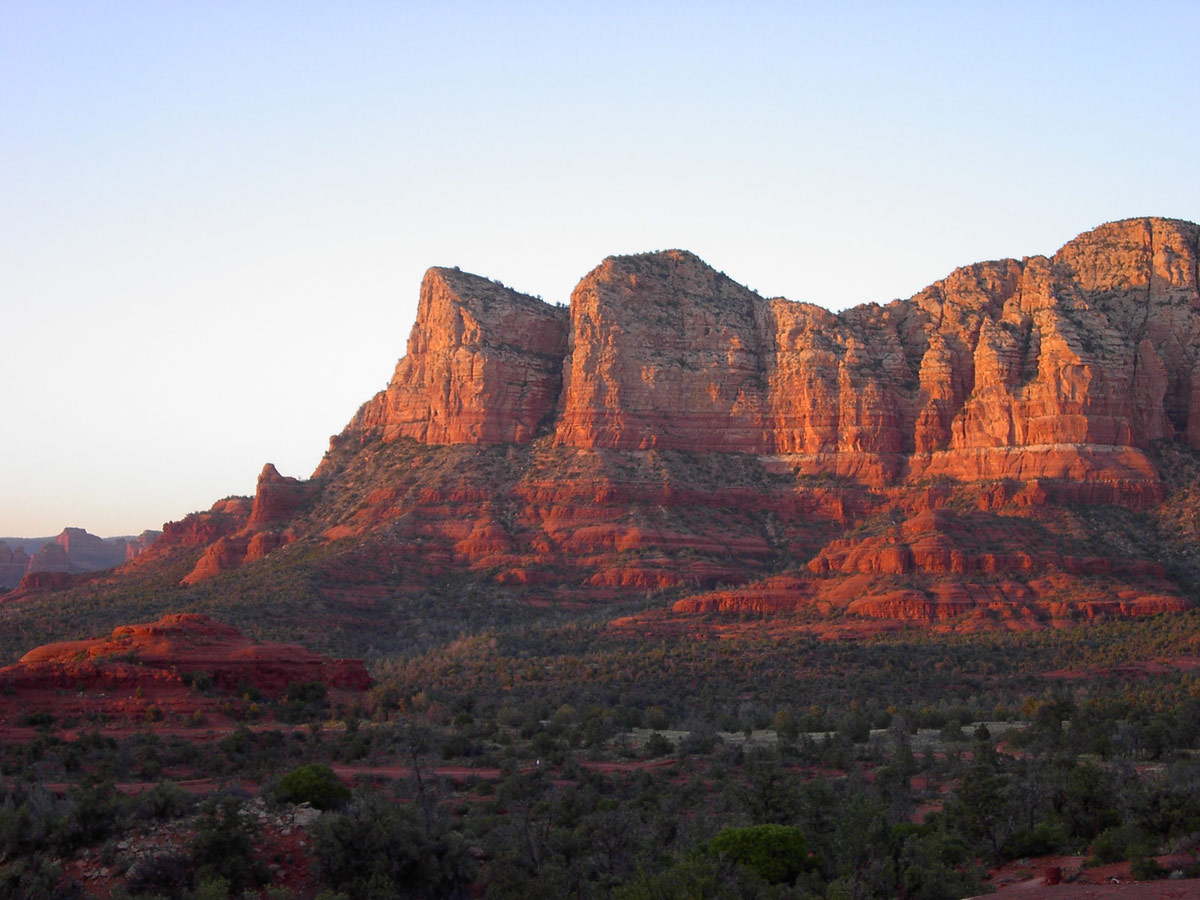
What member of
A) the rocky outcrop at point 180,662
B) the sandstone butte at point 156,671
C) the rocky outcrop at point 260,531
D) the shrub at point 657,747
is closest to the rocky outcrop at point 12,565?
the rocky outcrop at point 260,531

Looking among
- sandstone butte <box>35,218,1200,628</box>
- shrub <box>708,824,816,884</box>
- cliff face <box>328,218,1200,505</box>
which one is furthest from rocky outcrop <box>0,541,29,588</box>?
shrub <box>708,824,816,884</box>

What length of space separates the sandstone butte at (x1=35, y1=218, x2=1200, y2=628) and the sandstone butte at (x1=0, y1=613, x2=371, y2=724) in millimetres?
30944

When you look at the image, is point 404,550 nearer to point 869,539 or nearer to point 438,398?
point 438,398

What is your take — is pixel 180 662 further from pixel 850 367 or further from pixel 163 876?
pixel 850 367

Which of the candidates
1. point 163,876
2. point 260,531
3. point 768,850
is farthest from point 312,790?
point 260,531

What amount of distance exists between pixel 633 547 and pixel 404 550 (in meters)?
15.0

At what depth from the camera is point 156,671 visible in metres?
50.4

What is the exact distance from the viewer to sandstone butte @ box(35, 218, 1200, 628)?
292 feet

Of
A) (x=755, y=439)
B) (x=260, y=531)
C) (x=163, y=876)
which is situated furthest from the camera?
(x=755, y=439)

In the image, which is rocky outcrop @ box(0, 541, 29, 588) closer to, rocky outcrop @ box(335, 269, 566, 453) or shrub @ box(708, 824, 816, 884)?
rocky outcrop @ box(335, 269, 566, 453)

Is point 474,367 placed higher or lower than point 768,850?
higher

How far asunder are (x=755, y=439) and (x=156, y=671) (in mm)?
62879

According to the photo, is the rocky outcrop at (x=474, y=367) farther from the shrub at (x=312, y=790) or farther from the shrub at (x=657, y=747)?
the shrub at (x=312, y=790)

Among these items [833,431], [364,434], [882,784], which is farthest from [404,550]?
[882,784]
